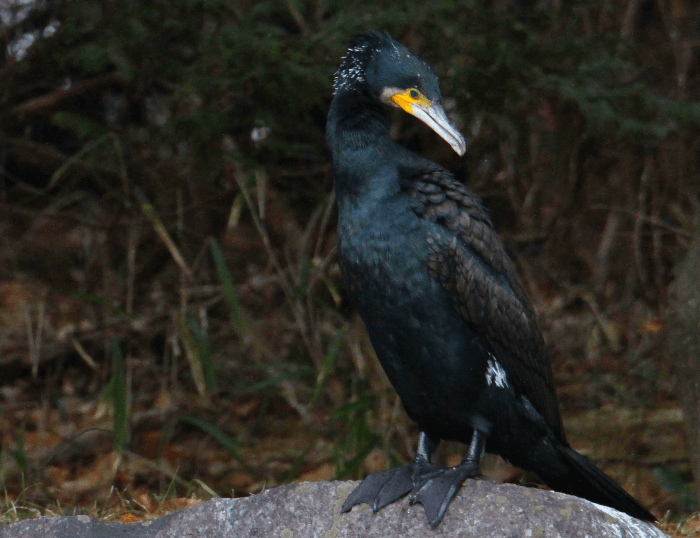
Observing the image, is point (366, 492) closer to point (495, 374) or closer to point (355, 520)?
point (355, 520)

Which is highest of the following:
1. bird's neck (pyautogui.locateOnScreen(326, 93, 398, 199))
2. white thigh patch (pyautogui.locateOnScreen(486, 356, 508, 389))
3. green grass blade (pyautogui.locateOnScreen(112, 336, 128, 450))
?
bird's neck (pyautogui.locateOnScreen(326, 93, 398, 199))

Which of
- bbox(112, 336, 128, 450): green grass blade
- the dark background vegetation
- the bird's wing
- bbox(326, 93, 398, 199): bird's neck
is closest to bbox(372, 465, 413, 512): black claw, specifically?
the bird's wing

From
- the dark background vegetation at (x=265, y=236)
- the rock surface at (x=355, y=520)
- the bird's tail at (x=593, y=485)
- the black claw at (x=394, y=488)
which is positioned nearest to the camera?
the rock surface at (x=355, y=520)

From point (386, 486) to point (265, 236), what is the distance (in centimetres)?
222

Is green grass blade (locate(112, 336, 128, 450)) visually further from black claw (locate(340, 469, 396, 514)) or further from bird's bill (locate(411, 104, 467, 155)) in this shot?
bird's bill (locate(411, 104, 467, 155))

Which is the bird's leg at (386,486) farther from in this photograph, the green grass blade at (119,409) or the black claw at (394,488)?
the green grass blade at (119,409)

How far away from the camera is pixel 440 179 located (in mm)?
2707

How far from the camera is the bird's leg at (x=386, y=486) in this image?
2.49 m

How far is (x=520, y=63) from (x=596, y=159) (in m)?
1.69

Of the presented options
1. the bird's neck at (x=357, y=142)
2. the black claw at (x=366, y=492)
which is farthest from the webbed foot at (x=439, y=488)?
the bird's neck at (x=357, y=142)

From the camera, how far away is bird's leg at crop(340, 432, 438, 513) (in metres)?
2.49

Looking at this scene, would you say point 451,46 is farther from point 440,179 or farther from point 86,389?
point 86,389

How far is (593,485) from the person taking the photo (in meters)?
2.88

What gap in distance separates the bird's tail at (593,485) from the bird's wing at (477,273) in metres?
0.16
